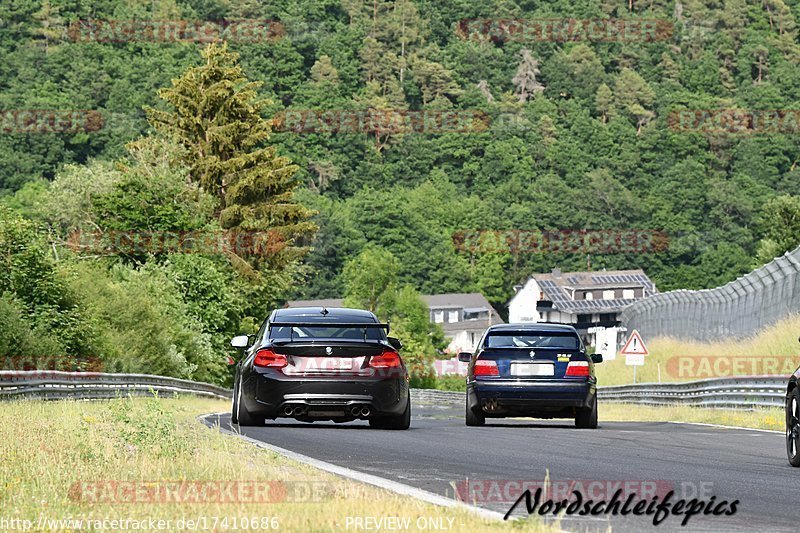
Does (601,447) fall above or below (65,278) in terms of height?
below

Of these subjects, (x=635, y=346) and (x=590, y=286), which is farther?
(x=590, y=286)

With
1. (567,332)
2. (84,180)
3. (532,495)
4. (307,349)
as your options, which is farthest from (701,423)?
(84,180)

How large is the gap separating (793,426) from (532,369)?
811 centimetres

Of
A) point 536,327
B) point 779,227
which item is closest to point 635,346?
point 536,327

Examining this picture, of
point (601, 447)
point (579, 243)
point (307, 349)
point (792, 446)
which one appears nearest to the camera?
point (792, 446)

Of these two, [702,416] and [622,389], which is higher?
[622,389]

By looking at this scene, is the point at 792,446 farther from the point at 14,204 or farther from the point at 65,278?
the point at 14,204

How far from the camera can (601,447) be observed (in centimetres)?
1706

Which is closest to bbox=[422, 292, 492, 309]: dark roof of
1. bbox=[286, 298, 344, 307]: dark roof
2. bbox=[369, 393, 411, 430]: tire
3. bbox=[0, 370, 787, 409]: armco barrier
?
bbox=[286, 298, 344, 307]: dark roof

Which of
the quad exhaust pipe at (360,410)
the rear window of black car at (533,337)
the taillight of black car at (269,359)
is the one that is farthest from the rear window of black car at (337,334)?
the rear window of black car at (533,337)

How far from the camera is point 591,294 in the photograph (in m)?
172

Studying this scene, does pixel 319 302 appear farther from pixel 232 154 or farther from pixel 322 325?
pixel 322 325

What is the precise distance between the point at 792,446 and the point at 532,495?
4.16m

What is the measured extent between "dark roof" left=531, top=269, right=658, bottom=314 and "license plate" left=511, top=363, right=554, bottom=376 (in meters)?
147
